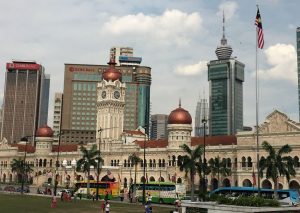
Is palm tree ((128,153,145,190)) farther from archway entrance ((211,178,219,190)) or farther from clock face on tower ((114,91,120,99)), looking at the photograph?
clock face on tower ((114,91,120,99))

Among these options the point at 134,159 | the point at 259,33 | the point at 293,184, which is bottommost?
the point at 293,184

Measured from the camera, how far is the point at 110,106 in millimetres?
133250

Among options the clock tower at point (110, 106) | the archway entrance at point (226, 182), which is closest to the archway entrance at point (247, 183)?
the archway entrance at point (226, 182)

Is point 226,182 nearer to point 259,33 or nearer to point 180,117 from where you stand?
point 180,117

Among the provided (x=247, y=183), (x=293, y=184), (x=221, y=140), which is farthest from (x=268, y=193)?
(x=221, y=140)

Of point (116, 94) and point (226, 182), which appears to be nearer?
point (226, 182)

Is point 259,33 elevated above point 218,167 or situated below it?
above

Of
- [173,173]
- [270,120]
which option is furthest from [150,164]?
[270,120]

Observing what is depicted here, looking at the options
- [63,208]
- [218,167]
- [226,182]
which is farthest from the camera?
[226,182]

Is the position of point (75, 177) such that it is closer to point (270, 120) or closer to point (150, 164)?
point (150, 164)

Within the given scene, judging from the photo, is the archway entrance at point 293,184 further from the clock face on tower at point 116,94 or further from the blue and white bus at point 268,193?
the clock face on tower at point 116,94

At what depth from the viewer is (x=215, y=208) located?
35906 millimetres

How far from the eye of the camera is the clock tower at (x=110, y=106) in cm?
13288

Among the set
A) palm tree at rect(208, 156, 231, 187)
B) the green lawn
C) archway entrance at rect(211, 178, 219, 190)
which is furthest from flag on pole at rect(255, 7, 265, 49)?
archway entrance at rect(211, 178, 219, 190)
